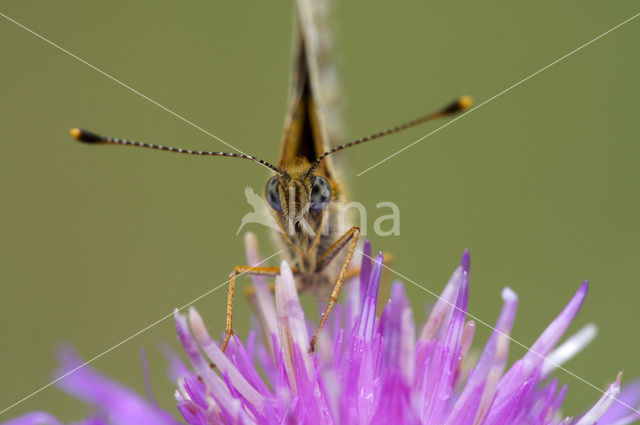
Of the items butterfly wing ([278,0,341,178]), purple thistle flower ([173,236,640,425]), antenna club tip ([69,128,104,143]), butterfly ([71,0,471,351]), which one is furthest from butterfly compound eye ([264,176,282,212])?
antenna club tip ([69,128,104,143])

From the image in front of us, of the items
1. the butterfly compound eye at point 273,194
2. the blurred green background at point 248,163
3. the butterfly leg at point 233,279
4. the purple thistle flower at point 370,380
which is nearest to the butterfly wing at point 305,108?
the butterfly compound eye at point 273,194

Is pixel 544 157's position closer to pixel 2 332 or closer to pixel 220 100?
pixel 220 100

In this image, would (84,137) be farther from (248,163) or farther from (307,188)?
(248,163)

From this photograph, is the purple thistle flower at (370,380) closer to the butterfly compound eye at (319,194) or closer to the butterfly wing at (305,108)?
the butterfly compound eye at (319,194)

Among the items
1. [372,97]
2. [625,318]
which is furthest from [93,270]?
[625,318]

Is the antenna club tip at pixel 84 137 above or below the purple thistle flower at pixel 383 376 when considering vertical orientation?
above

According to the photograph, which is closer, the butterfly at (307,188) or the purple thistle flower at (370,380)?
the purple thistle flower at (370,380)

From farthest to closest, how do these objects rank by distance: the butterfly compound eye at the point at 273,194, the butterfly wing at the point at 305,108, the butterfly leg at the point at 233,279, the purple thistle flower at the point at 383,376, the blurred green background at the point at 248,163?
the blurred green background at the point at 248,163
the butterfly wing at the point at 305,108
the butterfly compound eye at the point at 273,194
the butterfly leg at the point at 233,279
the purple thistle flower at the point at 383,376

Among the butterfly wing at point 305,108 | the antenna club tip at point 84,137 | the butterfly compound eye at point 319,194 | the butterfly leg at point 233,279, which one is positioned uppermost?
the butterfly wing at point 305,108
